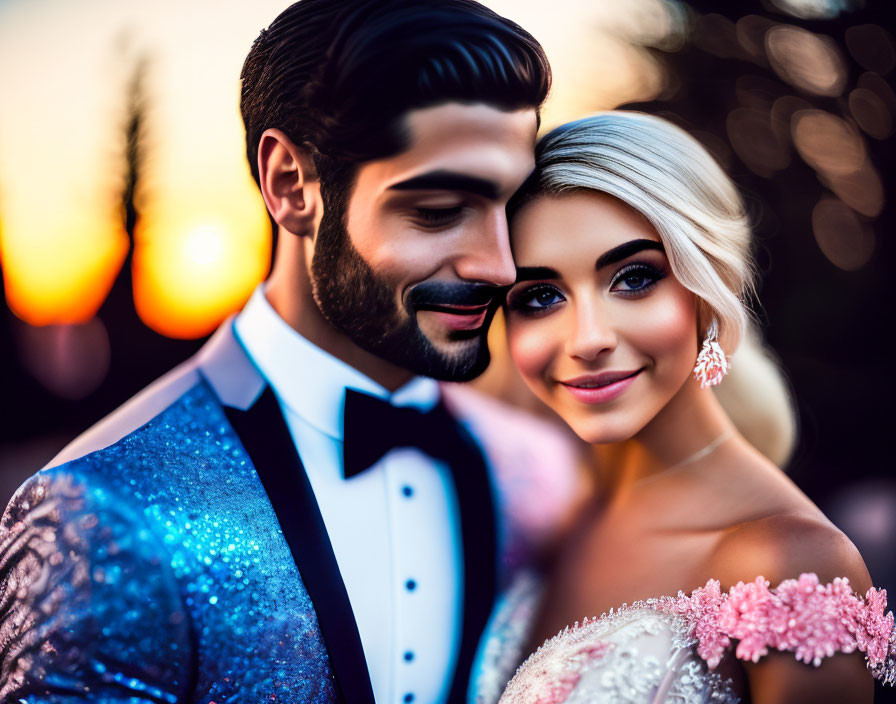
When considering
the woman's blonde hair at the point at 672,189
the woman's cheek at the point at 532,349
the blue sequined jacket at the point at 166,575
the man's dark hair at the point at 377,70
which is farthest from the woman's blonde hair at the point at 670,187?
the blue sequined jacket at the point at 166,575

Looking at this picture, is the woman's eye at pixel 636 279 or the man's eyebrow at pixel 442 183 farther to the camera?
the woman's eye at pixel 636 279

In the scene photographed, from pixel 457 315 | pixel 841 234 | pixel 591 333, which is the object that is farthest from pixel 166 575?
pixel 841 234

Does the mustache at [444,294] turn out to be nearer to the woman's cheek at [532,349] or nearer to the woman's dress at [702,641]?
the woman's cheek at [532,349]

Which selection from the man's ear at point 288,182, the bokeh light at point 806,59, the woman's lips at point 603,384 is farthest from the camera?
the bokeh light at point 806,59

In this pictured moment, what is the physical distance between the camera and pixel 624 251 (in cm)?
211

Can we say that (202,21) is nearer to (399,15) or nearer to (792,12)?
(399,15)

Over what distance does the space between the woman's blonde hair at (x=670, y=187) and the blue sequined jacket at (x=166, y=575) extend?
1003mm

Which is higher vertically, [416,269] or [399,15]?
[399,15]

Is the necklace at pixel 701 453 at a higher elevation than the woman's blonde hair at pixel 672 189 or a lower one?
lower

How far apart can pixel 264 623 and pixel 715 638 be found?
3.61ft

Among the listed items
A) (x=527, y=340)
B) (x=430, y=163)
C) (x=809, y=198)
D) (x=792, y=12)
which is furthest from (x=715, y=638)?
(x=792, y=12)

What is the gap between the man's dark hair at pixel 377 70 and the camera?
1966mm

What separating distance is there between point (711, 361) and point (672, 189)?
0.48 meters

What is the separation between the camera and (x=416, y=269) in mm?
2074
